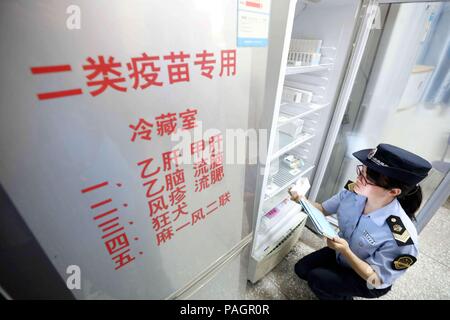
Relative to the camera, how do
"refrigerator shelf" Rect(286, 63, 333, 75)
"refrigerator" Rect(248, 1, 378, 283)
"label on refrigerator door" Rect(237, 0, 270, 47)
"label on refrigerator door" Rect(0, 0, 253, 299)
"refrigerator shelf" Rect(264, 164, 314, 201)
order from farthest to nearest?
"refrigerator shelf" Rect(264, 164, 314, 201), "refrigerator" Rect(248, 1, 378, 283), "refrigerator shelf" Rect(286, 63, 333, 75), "label on refrigerator door" Rect(237, 0, 270, 47), "label on refrigerator door" Rect(0, 0, 253, 299)

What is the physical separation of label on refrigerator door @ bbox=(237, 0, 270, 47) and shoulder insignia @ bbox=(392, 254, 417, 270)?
1.06 metres

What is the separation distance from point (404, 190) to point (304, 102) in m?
0.70

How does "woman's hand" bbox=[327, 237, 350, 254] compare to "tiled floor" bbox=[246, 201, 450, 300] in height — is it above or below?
above

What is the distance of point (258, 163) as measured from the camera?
840 millimetres

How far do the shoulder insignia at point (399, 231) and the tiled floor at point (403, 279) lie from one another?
2.60 feet

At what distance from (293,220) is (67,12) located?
158cm

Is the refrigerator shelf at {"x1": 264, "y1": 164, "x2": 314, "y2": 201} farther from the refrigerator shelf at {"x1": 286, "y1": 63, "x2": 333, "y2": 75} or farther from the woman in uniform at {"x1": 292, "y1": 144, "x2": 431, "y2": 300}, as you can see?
the refrigerator shelf at {"x1": 286, "y1": 63, "x2": 333, "y2": 75}

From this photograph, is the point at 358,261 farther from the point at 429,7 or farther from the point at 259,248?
the point at 429,7

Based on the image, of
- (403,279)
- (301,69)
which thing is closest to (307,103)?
(301,69)

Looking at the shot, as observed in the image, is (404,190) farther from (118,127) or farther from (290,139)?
(118,127)

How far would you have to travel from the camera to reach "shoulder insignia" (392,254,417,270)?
0.91 m

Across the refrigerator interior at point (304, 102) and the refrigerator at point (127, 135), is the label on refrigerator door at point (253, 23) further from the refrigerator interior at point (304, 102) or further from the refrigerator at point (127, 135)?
the refrigerator interior at point (304, 102)

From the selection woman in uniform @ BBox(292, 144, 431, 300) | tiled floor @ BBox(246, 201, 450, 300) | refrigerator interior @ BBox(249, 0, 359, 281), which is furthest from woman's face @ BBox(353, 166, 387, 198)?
tiled floor @ BBox(246, 201, 450, 300)

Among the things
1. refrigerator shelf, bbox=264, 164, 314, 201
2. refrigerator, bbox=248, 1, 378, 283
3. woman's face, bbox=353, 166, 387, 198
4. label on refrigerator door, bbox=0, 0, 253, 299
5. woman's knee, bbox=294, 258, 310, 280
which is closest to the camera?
label on refrigerator door, bbox=0, 0, 253, 299
